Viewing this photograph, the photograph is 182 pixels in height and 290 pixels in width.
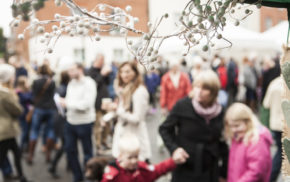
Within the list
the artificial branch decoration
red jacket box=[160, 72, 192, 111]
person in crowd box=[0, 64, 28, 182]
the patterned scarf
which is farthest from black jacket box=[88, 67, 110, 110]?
the artificial branch decoration

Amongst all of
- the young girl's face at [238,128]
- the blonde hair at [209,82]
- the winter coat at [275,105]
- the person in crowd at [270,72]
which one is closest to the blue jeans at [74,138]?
the blonde hair at [209,82]

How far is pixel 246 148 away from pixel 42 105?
3620mm

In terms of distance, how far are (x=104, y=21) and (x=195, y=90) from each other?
1.69 metres

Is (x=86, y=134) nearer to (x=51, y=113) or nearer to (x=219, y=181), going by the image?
(x=51, y=113)

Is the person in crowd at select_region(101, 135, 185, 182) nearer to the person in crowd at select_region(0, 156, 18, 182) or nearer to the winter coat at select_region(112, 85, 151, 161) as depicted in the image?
the winter coat at select_region(112, 85, 151, 161)

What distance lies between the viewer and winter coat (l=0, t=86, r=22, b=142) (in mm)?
3918

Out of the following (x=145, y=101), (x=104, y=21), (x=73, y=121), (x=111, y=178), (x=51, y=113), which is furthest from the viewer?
(x=51, y=113)

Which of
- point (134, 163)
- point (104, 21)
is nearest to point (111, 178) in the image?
point (134, 163)

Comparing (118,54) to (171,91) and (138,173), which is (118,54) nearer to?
(171,91)

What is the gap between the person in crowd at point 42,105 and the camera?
5.16m

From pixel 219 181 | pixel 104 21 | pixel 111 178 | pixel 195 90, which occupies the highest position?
pixel 104 21

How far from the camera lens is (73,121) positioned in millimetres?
4039

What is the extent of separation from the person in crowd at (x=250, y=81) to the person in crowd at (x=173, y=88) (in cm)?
428

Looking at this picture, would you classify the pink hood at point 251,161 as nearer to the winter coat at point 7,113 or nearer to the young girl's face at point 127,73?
the young girl's face at point 127,73
